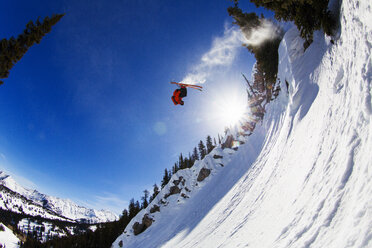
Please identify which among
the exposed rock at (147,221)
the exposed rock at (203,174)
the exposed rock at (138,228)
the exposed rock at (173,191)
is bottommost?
the exposed rock at (138,228)

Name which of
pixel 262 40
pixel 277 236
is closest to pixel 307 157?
pixel 277 236

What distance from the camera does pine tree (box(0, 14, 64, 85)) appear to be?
6176mm

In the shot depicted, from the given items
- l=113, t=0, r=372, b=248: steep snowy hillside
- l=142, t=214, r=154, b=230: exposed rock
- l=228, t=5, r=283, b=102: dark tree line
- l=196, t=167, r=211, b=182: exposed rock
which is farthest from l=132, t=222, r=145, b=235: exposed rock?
l=228, t=5, r=283, b=102: dark tree line

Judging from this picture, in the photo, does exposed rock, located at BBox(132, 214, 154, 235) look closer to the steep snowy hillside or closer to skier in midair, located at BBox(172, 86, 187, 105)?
skier in midair, located at BBox(172, 86, 187, 105)

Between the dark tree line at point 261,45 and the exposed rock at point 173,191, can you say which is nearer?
the dark tree line at point 261,45

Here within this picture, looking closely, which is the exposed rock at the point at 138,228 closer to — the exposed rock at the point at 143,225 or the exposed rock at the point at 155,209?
the exposed rock at the point at 143,225

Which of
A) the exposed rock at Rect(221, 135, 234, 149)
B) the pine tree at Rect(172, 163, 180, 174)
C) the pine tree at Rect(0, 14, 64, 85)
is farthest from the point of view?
the pine tree at Rect(172, 163, 180, 174)

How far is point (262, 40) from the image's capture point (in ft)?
56.7

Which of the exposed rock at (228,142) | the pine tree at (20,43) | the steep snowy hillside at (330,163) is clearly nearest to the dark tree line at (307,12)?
the steep snowy hillside at (330,163)

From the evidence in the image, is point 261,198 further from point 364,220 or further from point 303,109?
point 364,220

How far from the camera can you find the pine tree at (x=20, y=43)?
20.3ft

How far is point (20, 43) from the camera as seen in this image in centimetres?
651

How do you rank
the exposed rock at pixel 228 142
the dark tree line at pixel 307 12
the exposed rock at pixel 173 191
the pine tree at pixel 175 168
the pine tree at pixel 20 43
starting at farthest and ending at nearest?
1. the pine tree at pixel 175 168
2. the exposed rock at pixel 173 191
3. the exposed rock at pixel 228 142
4. the dark tree line at pixel 307 12
5. the pine tree at pixel 20 43

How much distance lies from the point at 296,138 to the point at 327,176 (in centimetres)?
383
